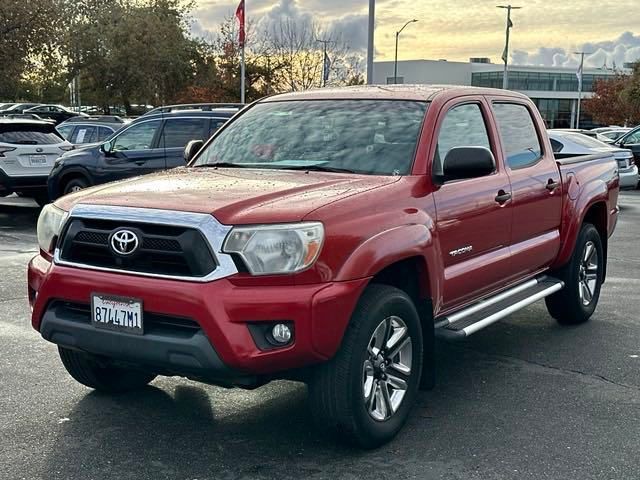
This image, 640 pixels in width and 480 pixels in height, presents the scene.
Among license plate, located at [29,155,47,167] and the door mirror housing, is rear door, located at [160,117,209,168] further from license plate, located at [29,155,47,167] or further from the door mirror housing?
license plate, located at [29,155,47,167]

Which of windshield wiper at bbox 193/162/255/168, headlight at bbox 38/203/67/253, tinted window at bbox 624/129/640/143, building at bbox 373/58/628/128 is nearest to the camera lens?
headlight at bbox 38/203/67/253

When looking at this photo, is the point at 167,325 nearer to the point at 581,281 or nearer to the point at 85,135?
the point at 581,281

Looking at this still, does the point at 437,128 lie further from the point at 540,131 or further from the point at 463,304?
the point at 540,131

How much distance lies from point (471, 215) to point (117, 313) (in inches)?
90.6

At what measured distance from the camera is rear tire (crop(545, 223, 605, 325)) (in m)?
6.94

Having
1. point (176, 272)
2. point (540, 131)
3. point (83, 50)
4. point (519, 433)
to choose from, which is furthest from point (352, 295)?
point (83, 50)

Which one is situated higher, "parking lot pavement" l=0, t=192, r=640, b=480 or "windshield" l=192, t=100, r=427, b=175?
"windshield" l=192, t=100, r=427, b=175

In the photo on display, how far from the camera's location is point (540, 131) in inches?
263

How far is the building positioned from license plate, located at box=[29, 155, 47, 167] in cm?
7092

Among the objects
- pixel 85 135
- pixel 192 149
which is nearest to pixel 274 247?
pixel 192 149

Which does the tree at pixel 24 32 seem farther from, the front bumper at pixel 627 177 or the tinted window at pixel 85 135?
the front bumper at pixel 627 177

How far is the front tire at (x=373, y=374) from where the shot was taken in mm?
4102

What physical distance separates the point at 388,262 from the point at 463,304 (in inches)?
48.8

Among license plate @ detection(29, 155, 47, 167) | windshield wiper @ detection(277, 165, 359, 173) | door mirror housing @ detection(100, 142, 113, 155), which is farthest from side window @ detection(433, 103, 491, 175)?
license plate @ detection(29, 155, 47, 167)
